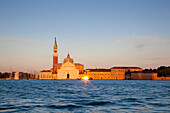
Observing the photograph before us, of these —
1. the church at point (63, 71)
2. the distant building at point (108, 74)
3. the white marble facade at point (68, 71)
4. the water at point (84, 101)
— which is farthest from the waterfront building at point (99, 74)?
the water at point (84, 101)

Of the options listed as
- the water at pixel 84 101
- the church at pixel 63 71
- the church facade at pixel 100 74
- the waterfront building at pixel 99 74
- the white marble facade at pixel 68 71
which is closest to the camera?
the water at pixel 84 101

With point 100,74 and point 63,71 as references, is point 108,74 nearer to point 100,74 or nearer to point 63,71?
point 100,74

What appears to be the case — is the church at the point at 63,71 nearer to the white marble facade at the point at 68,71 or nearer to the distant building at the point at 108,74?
the white marble facade at the point at 68,71

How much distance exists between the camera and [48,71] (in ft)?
517

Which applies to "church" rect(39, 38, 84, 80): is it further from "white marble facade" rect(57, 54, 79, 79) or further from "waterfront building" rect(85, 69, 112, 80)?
"waterfront building" rect(85, 69, 112, 80)

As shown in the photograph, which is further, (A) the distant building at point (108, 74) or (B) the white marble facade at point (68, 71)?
(A) the distant building at point (108, 74)

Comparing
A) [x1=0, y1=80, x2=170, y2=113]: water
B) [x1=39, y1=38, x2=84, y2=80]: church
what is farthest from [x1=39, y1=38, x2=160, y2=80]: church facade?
[x1=0, y1=80, x2=170, y2=113]: water

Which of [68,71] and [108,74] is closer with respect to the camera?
[68,71]

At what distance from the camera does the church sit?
5738 inches

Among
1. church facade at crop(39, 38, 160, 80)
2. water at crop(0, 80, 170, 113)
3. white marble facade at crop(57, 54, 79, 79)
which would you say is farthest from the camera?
white marble facade at crop(57, 54, 79, 79)

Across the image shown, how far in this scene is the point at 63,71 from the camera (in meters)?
147

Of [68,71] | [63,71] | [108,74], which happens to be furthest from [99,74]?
[63,71]

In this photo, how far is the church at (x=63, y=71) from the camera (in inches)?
5738

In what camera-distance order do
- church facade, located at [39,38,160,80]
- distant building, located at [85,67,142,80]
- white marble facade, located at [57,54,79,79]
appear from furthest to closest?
distant building, located at [85,67,142,80] < white marble facade, located at [57,54,79,79] < church facade, located at [39,38,160,80]
